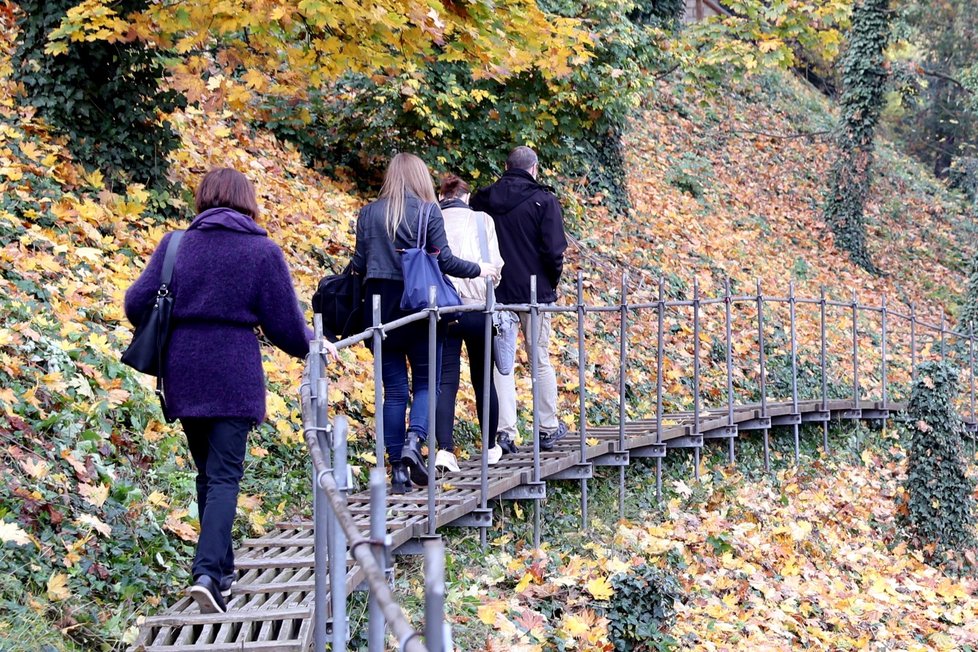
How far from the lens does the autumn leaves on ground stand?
15.8 ft

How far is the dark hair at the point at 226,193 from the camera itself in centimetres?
448

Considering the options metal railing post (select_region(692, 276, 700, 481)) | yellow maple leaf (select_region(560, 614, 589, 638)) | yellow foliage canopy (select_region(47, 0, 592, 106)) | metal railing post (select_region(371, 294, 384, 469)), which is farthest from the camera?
metal railing post (select_region(692, 276, 700, 481))

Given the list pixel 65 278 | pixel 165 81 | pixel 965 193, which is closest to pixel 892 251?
pixel 965 193

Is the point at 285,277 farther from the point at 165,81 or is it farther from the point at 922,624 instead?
the point at 922,624

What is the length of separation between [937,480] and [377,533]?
339 inches

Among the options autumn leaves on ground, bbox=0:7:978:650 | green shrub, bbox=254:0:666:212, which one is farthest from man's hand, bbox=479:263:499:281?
green shrub, bbox=254:0:666:212

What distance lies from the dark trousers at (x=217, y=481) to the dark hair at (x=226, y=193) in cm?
91

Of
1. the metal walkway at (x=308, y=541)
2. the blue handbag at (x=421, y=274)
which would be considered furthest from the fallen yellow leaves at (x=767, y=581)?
the blue handbag at (x=421, y=274)

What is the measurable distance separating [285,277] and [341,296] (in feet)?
5.58

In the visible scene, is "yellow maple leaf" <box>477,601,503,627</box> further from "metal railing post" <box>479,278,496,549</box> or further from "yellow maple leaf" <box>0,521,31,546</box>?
"yellow maple leaf" <box>0,521,31,546</box>

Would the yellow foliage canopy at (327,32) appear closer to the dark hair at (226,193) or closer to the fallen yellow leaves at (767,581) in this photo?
the dark hair at (226,193)

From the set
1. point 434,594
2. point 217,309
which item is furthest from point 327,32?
point 434,594

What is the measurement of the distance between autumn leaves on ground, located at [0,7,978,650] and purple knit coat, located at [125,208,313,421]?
940 millimetres

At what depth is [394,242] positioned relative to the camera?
6031mm
